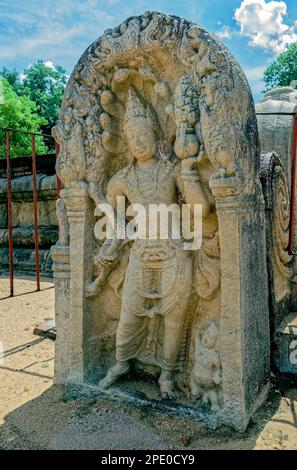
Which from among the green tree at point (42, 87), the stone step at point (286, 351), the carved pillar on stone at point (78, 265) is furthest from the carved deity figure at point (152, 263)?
the green tree at point (42, 87)

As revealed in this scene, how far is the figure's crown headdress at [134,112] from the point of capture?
9.09 feet

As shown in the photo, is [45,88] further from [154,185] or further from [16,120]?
[154,185]

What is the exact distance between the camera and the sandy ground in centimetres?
243

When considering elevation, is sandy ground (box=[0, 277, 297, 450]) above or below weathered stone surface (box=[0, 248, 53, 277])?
below

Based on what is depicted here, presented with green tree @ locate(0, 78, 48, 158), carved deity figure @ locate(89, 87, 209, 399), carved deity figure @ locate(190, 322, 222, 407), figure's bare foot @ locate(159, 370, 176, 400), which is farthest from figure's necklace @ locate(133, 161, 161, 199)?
green tree @ locate(0, 78, 48, 158)

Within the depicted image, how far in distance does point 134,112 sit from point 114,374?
1.87 metres

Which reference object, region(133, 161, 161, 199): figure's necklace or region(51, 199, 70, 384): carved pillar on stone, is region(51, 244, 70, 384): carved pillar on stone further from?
region(133, 161, 161, 199): figure's necklace

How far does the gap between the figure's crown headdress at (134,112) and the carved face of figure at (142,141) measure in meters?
0.04

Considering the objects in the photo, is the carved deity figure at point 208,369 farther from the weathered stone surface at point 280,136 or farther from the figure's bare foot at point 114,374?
the weathered stone surface at point 280,136

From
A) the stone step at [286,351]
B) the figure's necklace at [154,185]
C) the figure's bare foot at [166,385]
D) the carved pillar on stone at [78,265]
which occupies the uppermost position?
the figure's necklace at [154,185]

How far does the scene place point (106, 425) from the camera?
2648 mm

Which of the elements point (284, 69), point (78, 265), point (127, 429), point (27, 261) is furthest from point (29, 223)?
point (284, 69)

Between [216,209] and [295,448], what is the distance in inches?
57.5

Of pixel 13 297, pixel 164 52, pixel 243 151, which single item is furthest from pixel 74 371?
pixel 13 297
